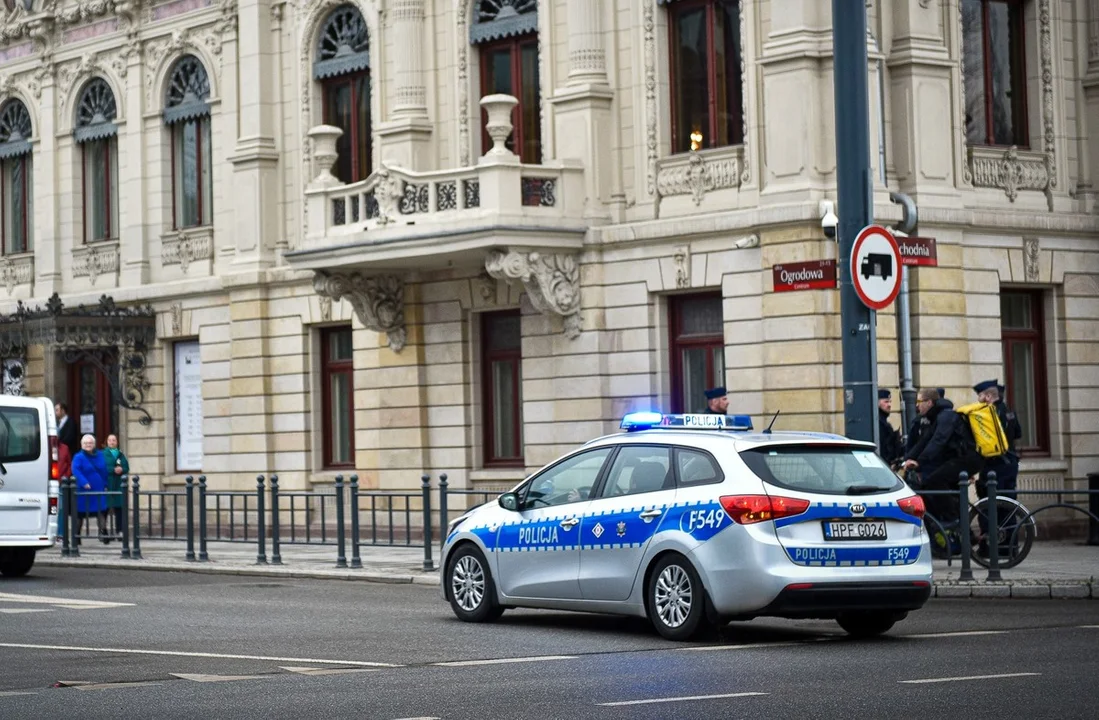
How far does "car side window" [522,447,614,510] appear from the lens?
15.9m

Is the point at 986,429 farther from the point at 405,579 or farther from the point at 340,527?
the point at 340,527

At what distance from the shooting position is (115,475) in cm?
3038

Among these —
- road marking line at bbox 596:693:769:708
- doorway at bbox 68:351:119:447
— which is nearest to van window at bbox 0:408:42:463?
doorway at bbox 68:351:119:447

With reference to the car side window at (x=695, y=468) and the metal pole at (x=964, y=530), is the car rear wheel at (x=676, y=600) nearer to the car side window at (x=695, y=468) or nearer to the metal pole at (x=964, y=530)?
the car side window at (x=695, y=468)

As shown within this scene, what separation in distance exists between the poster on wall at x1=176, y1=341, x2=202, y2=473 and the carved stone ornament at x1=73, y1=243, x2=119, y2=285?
7.32 feet

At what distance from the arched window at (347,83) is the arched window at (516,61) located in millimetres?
2433

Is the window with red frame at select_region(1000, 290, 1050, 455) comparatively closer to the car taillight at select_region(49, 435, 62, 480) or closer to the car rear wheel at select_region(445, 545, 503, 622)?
the car taillight at select_region(49, 435, 62, 480)

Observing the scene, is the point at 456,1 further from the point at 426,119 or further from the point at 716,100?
the point at 716,100

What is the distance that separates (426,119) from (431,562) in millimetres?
9492

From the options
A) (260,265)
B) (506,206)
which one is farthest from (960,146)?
(260,265)

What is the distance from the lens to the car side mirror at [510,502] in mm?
16434

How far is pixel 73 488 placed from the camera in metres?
27.6

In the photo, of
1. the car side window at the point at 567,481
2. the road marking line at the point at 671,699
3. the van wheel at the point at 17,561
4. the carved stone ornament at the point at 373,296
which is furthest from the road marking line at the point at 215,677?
the carved stone ornament at the point at 373,296

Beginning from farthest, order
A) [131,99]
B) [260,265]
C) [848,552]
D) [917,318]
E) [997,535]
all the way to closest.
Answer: [131,99] → [260,265] → [917,318] → [997,535] → [848,552]
